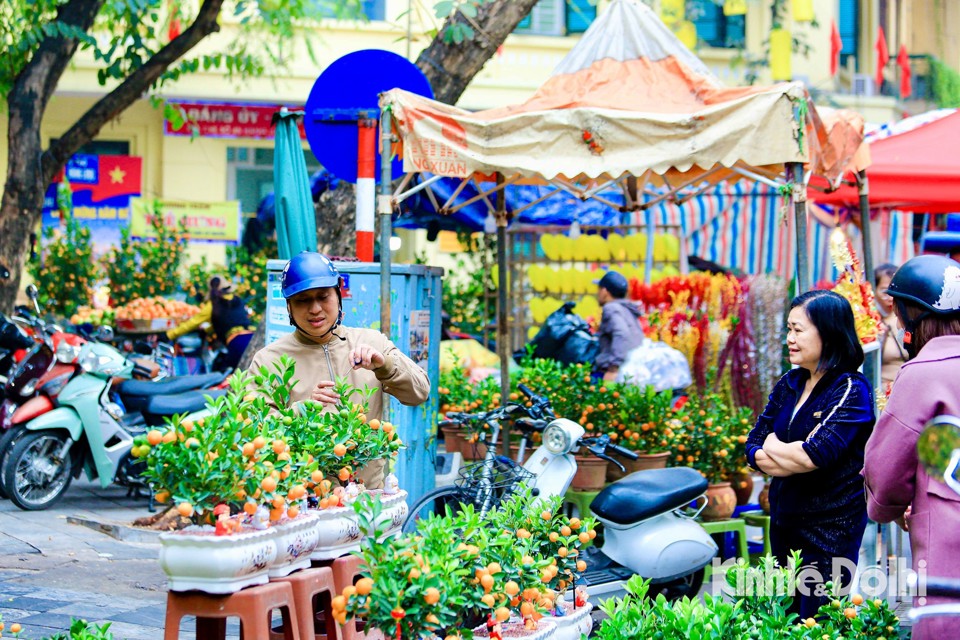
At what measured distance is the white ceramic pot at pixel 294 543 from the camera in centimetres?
333

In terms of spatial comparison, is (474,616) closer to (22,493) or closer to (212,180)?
(22,493)

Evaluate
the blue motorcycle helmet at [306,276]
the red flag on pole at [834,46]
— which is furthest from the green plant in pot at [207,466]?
the red flag on pole at [834,46]

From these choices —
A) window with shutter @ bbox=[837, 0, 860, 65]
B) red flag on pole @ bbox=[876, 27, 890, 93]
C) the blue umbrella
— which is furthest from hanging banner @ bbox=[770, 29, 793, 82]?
the blue umbrella

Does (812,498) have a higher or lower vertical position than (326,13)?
lower

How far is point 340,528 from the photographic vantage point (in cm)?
370

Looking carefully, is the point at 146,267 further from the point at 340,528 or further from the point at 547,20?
the point at 340,528

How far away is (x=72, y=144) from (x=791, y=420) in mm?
6980

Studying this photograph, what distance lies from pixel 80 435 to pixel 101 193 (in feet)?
30.4

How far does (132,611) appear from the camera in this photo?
219 inches

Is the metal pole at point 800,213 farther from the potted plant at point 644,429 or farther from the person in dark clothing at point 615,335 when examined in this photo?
the person in dark clothing at point 615,335

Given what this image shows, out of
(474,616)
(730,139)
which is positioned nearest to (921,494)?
(474,616)

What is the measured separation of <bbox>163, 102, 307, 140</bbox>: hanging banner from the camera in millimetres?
16766

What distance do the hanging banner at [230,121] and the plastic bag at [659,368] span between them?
9.68m

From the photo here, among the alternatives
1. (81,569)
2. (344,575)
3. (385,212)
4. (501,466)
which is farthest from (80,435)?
(344,575)
